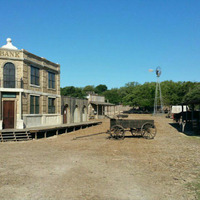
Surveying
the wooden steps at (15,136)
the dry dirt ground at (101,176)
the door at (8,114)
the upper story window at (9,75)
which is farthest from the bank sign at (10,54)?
the dry dirt ground at (101,176)

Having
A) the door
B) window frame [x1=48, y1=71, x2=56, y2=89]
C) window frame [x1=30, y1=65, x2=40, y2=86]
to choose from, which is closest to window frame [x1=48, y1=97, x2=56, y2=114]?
window frame [x1=48, y1=71, x2=56, y2=89]

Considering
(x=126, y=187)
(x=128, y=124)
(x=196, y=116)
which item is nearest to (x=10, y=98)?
(x=128, y=124)

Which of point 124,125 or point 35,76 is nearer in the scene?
point 124,125

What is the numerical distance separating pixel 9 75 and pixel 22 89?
5.36 feet

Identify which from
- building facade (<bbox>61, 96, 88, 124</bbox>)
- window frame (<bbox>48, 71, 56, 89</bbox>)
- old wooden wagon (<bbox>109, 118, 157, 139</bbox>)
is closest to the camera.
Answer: old wooden wagon (<bbox>109, 118, 157, 139</bbox>)

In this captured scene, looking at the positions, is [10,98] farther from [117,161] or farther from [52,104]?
[117,161]

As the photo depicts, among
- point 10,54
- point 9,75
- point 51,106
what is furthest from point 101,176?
point 51,106

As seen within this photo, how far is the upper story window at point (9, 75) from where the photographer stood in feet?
58.0

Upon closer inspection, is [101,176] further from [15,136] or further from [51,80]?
[51,80]

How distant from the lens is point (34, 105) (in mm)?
19656

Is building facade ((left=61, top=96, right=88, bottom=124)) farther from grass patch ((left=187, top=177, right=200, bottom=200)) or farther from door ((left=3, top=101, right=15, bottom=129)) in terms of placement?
grass patch ((left=187, top=177, right=200, bottom=200))

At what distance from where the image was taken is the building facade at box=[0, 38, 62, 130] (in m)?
17.6

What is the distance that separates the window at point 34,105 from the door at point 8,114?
6.11ft

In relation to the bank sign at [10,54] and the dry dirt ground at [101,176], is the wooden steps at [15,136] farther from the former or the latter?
the bank sign at [10,54]
